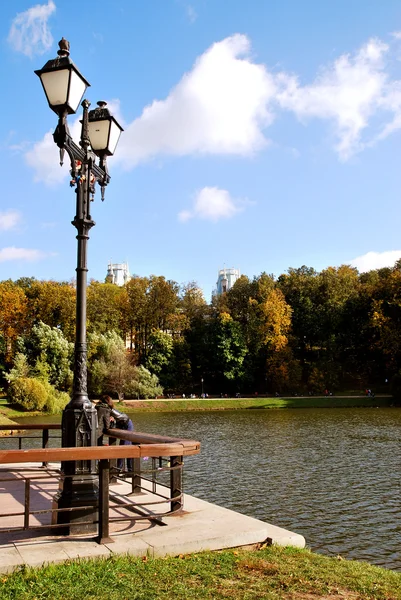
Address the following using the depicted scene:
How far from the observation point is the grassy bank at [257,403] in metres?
48.8

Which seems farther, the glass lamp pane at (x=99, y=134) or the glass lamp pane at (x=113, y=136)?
the glass lamp pane at (x=113, y=136)

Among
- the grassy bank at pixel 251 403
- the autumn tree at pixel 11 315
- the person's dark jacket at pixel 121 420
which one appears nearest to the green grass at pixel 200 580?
the person's dark jacket at pixel 121 420

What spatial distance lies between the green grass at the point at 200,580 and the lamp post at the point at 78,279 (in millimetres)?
1116

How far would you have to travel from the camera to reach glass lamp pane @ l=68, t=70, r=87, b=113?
6.82 metres

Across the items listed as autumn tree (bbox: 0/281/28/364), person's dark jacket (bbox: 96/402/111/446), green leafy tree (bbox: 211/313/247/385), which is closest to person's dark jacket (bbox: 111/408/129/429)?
person's dark jacket (bbox: 96/402/111/446)

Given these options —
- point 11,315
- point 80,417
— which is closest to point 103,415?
point 80,417

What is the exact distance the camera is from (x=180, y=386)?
6162 cm

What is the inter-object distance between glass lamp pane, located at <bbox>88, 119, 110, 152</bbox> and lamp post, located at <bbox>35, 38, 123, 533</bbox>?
270 mm

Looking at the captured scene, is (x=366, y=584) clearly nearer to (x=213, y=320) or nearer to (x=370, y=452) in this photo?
(x=370, y=452)

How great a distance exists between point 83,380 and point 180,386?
55.4 m

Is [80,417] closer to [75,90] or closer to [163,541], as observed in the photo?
[163,541]

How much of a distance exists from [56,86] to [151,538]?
553 centimetres

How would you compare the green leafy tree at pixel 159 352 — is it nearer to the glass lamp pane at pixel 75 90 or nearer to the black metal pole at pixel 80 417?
the black metal pole at pixel 80 417

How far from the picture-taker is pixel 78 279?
23.7 ft
